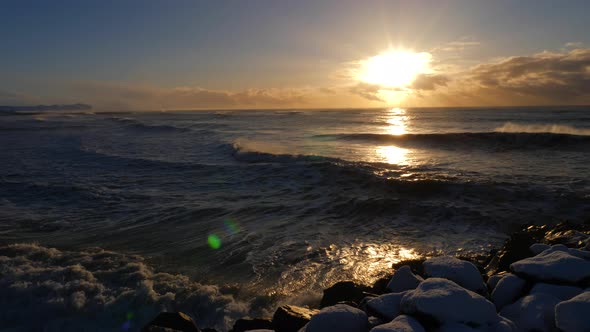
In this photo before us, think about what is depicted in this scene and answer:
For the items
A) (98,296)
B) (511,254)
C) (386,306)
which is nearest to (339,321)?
(386,306)

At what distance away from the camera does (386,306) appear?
3885 millimetres

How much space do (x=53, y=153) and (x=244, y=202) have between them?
17.1 meters

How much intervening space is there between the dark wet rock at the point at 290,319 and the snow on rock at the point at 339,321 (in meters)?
0.37

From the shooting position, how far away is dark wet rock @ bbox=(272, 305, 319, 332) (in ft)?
13.2

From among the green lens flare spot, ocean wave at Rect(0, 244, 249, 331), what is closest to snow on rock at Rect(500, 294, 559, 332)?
ocean wave at Rect(0, 244, 249, 331)

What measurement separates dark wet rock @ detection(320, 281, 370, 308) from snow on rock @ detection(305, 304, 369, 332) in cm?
114

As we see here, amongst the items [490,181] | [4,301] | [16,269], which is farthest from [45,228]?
[490,181]

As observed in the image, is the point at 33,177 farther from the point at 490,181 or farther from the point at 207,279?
the point at 490,181

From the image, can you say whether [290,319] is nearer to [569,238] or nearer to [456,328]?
[456,328]

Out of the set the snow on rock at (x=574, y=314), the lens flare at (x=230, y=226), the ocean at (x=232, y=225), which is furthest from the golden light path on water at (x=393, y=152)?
the snow on rock at (x=574, y=314)

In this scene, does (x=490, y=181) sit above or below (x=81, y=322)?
above

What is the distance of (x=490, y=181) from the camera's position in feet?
41.6

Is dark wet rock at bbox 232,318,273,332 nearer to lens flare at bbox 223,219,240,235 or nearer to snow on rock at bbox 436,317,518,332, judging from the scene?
snow on rock at bbox 436,317,518,332

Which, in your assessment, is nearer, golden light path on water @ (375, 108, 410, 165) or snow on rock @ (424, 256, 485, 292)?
snow on rock @ (424, 256, 485, 292)
